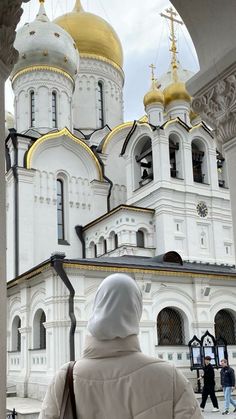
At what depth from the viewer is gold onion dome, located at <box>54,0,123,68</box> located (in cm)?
2942

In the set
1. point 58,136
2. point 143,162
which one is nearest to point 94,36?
point 58,136

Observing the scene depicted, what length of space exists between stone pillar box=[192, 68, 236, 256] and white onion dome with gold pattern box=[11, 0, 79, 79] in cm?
2296

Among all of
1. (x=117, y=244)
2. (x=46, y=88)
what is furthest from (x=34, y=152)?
(x=117, y=244)

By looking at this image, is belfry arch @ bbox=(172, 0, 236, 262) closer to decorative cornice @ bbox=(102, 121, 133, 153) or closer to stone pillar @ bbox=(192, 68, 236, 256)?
stone pillar @ bbox=(192, 68, 236, 256)

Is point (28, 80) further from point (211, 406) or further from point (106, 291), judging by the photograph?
point (106, 291)

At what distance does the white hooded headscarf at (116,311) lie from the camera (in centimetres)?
196

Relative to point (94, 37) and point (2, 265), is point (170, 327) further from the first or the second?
point (94, 37)

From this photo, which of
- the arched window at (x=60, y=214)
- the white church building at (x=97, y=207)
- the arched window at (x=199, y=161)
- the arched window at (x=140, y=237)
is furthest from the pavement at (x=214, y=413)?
the arched window at (x=60, y=214)

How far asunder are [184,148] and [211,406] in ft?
41.0

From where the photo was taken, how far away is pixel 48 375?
14.4 m

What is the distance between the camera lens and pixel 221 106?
3963mm

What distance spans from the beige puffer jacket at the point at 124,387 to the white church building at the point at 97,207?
12.2 meters

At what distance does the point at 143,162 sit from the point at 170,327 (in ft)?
32.7

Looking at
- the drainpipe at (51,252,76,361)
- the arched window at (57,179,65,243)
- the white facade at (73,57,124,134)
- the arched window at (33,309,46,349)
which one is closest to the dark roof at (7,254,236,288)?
the drainpipe at (51,252,76,361)
